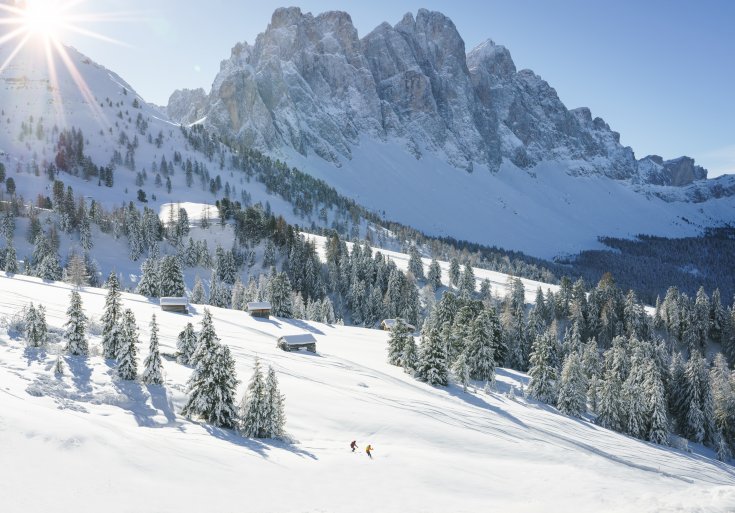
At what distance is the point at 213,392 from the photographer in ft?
97.7

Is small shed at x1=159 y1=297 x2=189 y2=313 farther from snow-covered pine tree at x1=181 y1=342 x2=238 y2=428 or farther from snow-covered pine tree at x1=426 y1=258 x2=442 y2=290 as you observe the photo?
snow-covered pine tree at x1=426 y1=258 x2=442 y2=290

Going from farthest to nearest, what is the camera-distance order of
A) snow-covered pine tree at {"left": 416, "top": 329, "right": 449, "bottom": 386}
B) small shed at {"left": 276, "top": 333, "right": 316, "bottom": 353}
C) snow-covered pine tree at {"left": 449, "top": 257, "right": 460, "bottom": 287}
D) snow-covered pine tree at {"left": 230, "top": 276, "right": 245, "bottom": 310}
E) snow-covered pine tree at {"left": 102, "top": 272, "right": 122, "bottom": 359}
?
snow-covered pine tree at {"left": 449, "top": 257, "right": 460, "bottom": 287}, snow-covered pine tree at {"left": 230, "top": 276, "right": 245, "bottom": 310}, small shed at {"left": 276, "top": 333, "right": 316, "bottom": 353}, snow-covered pine tree at {"left": 416, "top": 329, "right": 449, "bottom": 386}, snow-covered pine tree at {"left": 102, "top": 272, "right": 122, "bottom": 359}

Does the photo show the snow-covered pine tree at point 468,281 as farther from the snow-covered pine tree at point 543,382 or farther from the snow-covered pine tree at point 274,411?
the snow-covered pine tree at point 274,411

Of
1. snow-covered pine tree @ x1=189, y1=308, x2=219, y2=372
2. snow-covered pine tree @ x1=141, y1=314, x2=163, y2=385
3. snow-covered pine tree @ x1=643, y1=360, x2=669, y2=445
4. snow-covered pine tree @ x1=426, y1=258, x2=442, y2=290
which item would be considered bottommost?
snow-covered pine tree @ x1=643, y1=360, x2=669, y2=445

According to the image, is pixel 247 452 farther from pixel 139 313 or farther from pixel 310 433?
pixel 139 313

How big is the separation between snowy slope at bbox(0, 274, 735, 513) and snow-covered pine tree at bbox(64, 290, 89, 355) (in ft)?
3.78

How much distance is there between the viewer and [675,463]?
42.8m

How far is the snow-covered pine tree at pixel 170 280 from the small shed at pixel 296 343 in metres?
38.8

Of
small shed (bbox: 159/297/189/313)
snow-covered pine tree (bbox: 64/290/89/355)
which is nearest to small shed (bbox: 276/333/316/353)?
small shed (bbox: 159/297/189/313)

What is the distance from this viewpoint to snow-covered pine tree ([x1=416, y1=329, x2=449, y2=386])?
53.4 m

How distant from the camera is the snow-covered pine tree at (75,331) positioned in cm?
3409

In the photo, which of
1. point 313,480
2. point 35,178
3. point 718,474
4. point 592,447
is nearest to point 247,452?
point 313,480

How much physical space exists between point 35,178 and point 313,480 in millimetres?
212974

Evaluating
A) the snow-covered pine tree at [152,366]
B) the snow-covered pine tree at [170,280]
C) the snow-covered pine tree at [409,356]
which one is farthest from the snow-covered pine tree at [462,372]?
the snow-covered pine tree at [170,280]
